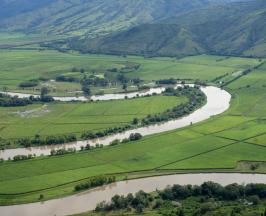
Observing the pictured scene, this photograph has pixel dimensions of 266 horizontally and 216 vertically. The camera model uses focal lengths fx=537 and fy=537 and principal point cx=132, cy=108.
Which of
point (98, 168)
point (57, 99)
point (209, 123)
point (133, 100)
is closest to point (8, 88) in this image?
point (57, 99)

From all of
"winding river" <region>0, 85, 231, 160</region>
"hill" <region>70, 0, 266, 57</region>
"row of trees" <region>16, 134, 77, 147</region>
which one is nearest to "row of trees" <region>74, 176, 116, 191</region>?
"winding river" <region>0, 85, 231, 160</region>

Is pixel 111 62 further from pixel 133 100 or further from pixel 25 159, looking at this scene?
pixel 25 159

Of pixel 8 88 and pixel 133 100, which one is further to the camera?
pixel 8 88

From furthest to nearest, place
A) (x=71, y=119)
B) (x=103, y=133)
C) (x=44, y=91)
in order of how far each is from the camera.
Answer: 1. (x=44, y=91)
2. (x=71, y=119)
3. (x=103, y=133)

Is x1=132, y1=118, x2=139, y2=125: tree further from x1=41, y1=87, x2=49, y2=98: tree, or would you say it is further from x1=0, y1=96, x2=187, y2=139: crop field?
x1=41, y1=87, x2=49, y2=98: tree

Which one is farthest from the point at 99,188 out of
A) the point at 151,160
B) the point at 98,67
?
the point at 98,67

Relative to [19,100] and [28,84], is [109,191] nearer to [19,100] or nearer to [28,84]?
[19,100]
